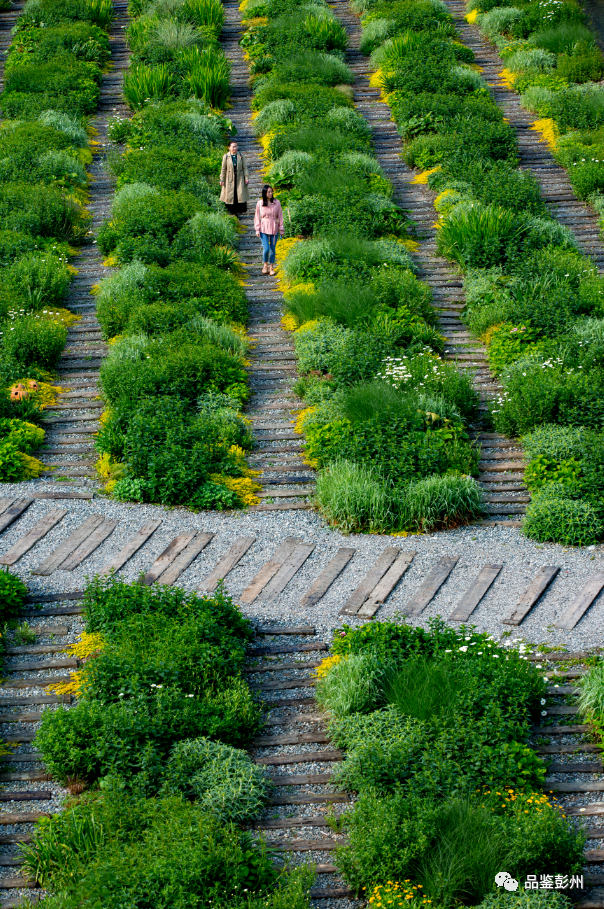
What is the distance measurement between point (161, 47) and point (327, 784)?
17.4m

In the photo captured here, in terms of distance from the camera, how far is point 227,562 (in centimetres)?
959

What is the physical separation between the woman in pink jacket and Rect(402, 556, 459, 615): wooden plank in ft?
21.4

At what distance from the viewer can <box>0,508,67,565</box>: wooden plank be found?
31.6 feet

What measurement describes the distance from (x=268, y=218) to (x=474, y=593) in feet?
23.5

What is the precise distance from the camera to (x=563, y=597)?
29.7 feet

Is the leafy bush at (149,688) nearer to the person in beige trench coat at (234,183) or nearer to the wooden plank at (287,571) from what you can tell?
the wooden plank at (287,571)

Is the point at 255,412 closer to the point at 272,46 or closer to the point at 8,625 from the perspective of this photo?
the point at 8,625

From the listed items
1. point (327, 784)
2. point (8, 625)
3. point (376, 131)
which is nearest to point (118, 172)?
point (376, 131)

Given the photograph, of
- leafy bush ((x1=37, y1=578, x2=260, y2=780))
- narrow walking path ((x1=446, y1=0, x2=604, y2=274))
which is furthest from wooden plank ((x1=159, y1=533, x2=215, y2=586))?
narrow walking path ((x1=446, y1=0, x2=604, y2=274))

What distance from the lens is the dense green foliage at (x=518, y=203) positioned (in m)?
11.5

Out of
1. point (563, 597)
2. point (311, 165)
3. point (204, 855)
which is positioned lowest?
point (563, 597)

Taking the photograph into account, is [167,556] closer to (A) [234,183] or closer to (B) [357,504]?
(B) [357,504]

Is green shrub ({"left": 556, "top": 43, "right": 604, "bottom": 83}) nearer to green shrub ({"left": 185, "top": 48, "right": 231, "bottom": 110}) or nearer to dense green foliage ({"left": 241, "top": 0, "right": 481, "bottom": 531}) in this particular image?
dense green foliage ({"left": 241, "top": 0, "right": 481, "bottom": 531})

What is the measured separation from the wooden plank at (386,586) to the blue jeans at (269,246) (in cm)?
641
